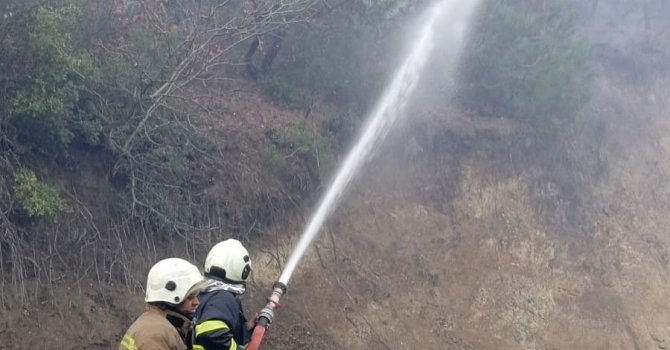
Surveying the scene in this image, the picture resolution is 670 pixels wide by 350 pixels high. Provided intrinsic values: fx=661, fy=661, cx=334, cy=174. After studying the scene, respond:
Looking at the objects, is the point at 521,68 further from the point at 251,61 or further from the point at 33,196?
the point at 33,196

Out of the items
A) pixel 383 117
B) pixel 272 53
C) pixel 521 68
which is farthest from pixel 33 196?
pixel 521 68

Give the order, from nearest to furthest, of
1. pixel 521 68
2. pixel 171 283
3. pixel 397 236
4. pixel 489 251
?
pixel 171 283, pixel 397 236, pixel 489 251, pixel 521 68

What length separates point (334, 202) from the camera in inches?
554

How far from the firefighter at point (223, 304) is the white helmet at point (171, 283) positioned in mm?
177

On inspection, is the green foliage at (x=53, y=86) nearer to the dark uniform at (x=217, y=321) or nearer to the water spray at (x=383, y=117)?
the water spray at (x=383, y=117)

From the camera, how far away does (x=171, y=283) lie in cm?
416

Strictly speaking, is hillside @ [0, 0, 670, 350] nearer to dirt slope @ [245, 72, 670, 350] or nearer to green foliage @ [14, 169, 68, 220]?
dirt slope @ [245, 72, 670, 350]

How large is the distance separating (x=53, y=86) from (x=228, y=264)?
5.50 meters

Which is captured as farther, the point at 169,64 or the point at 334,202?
the point at 334,202

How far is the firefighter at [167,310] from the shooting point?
381 centimetres

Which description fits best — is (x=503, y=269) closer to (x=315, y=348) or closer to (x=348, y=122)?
(x=348, y=122)

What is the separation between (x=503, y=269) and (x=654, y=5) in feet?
70.7

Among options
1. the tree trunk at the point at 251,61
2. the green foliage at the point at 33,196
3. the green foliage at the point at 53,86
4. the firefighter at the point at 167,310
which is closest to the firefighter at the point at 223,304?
the firefighter at the point at 167,310

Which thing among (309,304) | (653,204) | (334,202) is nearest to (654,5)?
(653,204)
